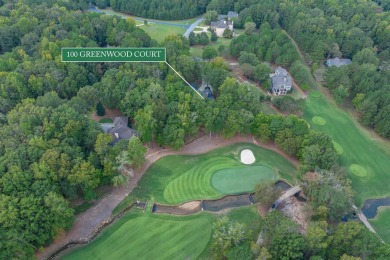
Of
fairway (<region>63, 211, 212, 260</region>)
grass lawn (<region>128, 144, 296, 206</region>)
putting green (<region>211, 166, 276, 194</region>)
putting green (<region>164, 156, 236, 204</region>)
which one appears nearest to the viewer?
fairway (<region>63, 211, 212, 260</region>)

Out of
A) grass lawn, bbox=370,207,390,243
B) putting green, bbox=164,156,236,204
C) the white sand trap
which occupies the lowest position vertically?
grass lawn, bbox=370,207,390,243

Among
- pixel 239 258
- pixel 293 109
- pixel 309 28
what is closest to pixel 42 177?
pixel 239 258

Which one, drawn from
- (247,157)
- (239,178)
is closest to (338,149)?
(247,157)

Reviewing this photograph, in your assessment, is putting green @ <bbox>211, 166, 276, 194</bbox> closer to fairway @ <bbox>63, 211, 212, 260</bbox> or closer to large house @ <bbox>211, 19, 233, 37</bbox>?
fairway @ <bbox>63, 211, 212, 260</bbox>

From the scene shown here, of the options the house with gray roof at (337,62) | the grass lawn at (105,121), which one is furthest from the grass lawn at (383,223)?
the grass lawn at (105,121)

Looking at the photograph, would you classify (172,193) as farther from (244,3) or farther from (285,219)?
(244,3)

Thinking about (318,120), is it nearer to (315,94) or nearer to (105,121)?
(315,94)

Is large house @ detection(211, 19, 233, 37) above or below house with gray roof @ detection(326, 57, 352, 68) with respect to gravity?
above

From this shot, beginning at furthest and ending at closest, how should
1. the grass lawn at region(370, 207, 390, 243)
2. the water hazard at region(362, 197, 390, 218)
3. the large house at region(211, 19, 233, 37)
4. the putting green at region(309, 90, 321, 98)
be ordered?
1. the large house at region(211, 19, 233, 37)
2. the putting green at region(309, 90, 321, 98)
3. the water hazard at region(362, 197, 390, 218)
4. the grass lawn at region(370, 207, 390, 243)

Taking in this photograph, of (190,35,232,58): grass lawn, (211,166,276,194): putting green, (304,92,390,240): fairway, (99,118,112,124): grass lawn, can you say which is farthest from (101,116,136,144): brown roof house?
(304,92,390,240): fairway
